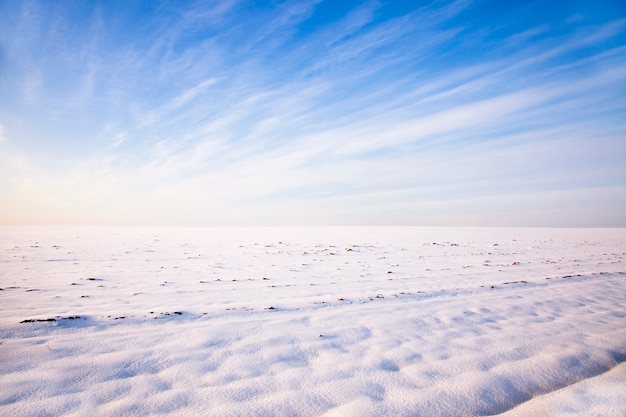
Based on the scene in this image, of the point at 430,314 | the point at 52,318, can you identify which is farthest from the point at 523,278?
the point at 52,318

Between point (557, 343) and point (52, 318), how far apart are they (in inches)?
315

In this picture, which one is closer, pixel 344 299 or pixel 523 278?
pixel 344 299

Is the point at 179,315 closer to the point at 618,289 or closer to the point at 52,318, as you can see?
the point at 52,318

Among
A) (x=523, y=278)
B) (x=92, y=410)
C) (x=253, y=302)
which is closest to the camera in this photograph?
(x=92, y=410)

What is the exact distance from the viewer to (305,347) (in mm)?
4324

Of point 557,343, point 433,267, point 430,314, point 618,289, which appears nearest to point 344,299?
point 430,314

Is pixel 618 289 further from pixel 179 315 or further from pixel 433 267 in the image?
pixel 179 315

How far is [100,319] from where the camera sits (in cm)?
509

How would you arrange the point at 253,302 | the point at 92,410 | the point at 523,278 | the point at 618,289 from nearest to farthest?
the point at 92,410, the point at 253,302, the point at 618,289, the point at 523,278

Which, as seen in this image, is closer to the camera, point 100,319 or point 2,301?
point 100,319

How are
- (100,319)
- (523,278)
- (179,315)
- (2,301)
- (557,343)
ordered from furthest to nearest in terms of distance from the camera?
(523,278)
(2,301)
(179,315)
(100,319)
(557,343)

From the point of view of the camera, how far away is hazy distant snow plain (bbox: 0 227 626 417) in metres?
3.05

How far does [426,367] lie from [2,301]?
780 cm

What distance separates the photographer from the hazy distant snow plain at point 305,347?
10.0ft
